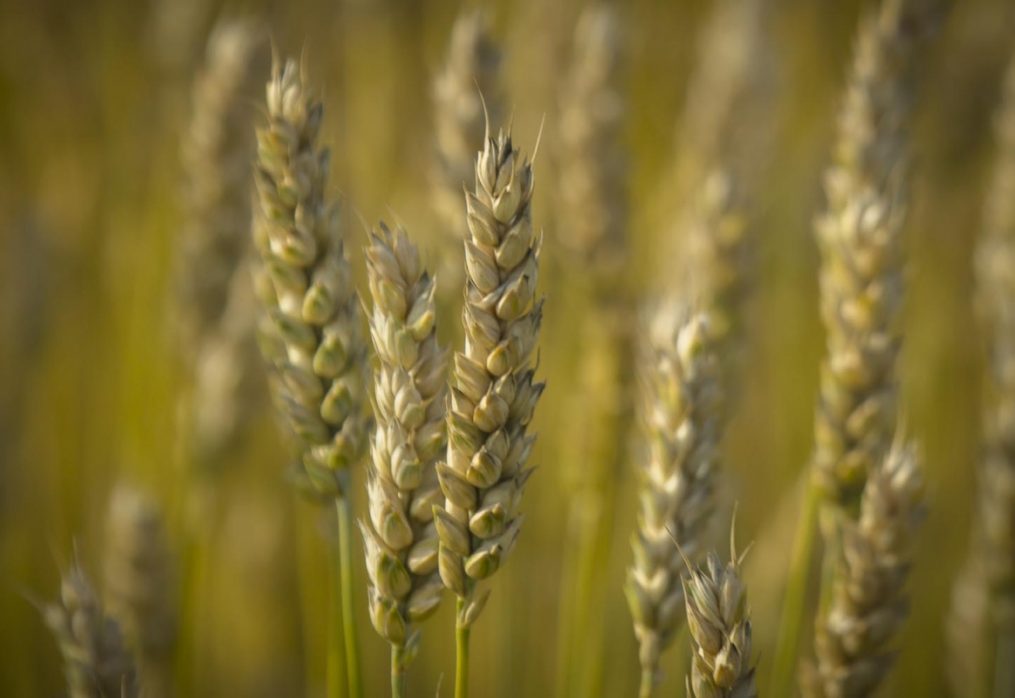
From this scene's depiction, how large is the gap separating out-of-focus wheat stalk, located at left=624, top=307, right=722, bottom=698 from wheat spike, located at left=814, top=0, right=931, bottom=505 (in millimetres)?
280

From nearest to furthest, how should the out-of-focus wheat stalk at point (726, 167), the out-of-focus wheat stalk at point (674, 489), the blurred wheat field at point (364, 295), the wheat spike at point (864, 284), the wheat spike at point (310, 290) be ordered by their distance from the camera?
the wheat spike at point (310, 290)
the out-of-focus wheat stalk at point (674, 489)
the wheat spike at point (864, 284)
the out-of-focus wheat stalk at point (726, 167)
the blurred wheat field at point (364, 295)

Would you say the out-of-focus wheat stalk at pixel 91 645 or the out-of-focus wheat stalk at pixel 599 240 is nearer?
the out-of-focus wheat stalk at pixel 91 645

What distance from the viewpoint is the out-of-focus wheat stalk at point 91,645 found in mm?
1090

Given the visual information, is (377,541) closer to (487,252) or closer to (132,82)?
(487,252)

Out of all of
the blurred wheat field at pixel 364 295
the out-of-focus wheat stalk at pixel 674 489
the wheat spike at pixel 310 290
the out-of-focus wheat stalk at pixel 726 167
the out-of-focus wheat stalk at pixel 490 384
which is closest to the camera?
the out-of-focus wheat stalk at pixel 490 384

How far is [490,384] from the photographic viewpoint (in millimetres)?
865

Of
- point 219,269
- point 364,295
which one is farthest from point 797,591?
point 364,295

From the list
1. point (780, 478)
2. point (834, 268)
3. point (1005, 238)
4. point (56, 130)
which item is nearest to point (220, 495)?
point (56, 130)

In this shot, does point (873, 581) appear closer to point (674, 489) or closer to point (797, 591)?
point (797, 591)

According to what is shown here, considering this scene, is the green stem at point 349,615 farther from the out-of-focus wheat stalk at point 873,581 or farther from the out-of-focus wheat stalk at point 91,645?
the out-of-focus wheat stalk at point 873,581

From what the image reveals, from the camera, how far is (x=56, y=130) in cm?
307

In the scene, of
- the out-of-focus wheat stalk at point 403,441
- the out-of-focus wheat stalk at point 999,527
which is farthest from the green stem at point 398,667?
the out-of-focus wheat stalk at point 999,527

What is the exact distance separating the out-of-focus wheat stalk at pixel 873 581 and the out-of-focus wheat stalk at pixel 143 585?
1170 mm

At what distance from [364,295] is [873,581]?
6.78 ft
